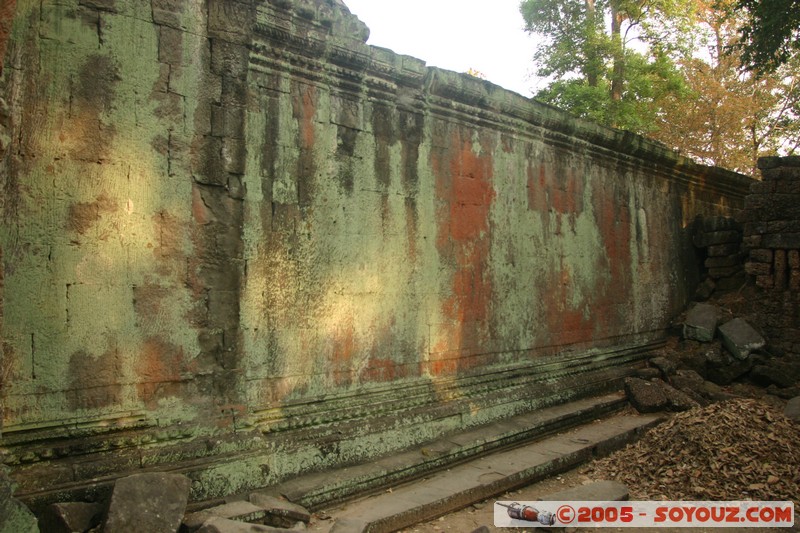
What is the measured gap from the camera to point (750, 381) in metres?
7.16

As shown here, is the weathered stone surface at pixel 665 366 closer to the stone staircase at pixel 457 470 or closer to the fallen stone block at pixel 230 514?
the stone staircase at pixel 457 470

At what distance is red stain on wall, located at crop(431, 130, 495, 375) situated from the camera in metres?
5.05

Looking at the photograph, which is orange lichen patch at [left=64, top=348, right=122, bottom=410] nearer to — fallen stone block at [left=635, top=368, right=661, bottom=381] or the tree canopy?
fallen stone block at [left=635, top=368, right=661, bottom=381]

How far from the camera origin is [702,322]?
7766 mm

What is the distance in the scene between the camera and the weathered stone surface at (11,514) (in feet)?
7.97

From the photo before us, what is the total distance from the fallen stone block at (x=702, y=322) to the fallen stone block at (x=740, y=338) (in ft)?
0.45

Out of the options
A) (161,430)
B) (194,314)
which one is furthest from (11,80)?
(161,430)

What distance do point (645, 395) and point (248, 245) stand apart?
15.4 ft

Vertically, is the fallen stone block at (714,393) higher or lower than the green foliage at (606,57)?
lower

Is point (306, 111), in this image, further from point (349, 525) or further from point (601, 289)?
point (601, 289)

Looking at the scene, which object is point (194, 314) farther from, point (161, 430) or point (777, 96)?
point (777, 96)

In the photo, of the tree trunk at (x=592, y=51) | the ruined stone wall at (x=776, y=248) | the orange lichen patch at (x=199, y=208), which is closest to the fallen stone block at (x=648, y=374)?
the ruined stone wall at (x=776, y=248)

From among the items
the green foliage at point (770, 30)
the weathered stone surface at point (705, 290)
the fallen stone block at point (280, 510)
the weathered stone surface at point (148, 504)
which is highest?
the green foliage at point (770, 30)

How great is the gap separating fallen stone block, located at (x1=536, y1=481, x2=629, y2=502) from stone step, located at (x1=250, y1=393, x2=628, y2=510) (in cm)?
70
